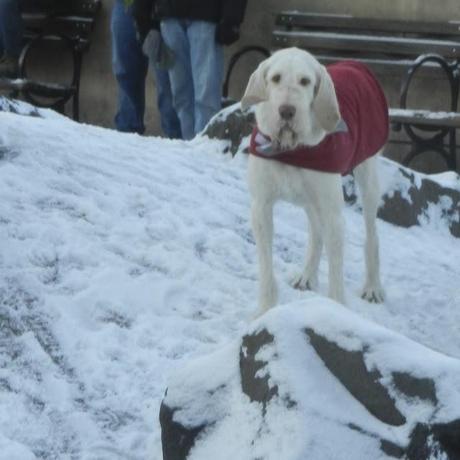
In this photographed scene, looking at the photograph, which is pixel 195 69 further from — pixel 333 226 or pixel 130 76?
pixel 333 226

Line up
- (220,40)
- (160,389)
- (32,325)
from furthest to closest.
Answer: (220,40) < (32,325) < (160,389)

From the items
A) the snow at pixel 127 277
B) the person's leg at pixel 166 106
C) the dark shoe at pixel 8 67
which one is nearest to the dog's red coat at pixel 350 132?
the snow at pixel 127 277

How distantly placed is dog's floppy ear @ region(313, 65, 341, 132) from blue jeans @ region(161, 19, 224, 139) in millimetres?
3625

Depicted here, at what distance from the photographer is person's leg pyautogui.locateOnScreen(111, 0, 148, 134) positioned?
10.5 meters

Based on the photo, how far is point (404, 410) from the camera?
3.60 meters

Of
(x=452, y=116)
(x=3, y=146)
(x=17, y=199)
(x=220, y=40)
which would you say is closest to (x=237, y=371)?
(x=17, y=199)

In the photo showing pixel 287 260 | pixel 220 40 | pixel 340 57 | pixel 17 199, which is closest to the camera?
pixel 17 199

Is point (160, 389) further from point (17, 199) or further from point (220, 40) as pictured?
point (220, 40)

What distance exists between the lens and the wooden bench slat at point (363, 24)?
10.9 m

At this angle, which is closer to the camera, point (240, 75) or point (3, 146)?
point (3, 146)

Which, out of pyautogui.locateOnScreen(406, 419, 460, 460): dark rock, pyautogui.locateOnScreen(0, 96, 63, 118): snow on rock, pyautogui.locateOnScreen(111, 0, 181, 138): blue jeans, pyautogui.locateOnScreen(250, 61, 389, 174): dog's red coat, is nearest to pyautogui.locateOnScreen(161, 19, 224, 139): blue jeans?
pyautogui.locateOnScreen(111, 0, 181, 138): blue jeans

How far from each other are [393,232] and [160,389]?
3.47 m

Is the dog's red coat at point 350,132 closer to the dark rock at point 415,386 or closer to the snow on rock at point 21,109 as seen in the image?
the dark rock at point 415,386

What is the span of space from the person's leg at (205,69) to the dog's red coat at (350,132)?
271 cm
